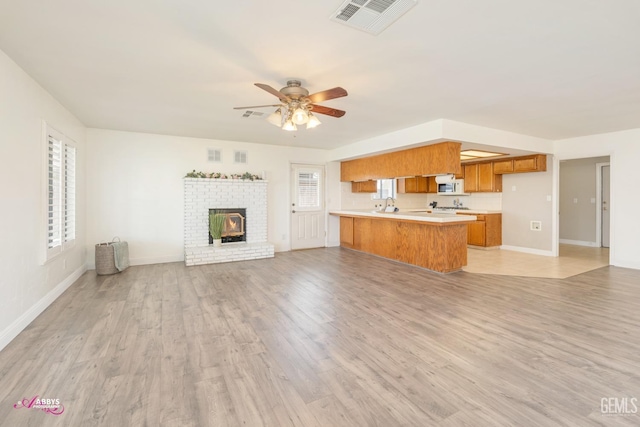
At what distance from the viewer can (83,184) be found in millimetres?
5223

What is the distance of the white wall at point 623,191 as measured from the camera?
5383 mm

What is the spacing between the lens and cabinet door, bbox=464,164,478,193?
774 cm

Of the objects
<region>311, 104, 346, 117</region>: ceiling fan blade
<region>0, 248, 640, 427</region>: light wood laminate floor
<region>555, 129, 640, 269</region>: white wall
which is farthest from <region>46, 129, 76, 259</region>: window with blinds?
<region>555, 129, 640, 269</region>: white wall

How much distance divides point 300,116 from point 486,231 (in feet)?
19.8

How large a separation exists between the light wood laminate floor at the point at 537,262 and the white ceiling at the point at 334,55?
2.53 m

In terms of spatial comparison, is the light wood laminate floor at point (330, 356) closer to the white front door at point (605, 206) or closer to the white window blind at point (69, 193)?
the white window blind at point (69, 193)

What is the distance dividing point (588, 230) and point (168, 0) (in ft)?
32.5

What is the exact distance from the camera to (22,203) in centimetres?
301

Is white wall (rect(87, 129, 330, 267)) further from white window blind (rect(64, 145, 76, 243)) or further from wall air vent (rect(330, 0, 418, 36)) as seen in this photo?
wall air vent (rect(330, 0, 418, 36))

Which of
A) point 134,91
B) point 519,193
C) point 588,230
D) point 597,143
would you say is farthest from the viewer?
point 588,230

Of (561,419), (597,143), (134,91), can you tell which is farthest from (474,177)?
(134,91)

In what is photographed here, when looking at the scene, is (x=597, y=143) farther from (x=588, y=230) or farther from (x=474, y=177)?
(x=588, y=230)

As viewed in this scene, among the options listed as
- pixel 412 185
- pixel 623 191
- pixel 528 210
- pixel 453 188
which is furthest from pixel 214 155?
pixel 623 191

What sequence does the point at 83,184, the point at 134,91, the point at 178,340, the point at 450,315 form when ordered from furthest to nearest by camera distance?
the point at 83,184
the point at 134,91
the point at 450,315
the point at 178,340
